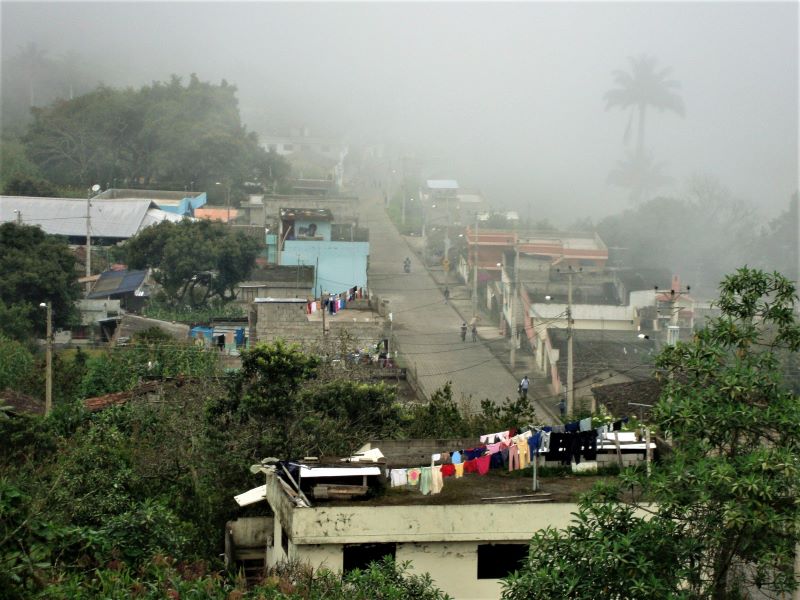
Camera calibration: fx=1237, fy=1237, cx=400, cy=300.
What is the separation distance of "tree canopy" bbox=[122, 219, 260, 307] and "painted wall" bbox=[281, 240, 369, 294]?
1.44 metres

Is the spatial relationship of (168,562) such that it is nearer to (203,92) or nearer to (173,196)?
(173,196)

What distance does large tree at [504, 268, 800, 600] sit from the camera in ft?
23.5

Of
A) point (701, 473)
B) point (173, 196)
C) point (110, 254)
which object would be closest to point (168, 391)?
point (701, 473)

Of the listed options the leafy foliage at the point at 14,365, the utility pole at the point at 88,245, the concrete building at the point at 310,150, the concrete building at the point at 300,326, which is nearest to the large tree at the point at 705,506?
the leafy foliage at the point at 14,365

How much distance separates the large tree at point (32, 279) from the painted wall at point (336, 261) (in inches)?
262

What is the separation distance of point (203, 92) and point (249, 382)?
139ft

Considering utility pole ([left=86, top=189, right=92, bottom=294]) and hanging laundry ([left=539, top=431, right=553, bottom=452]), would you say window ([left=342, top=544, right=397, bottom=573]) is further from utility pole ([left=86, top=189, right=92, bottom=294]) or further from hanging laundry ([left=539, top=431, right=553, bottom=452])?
utility pole ([left=86, top=189, right=92, bottom=294])

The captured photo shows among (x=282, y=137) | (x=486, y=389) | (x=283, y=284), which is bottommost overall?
(x=486, y=389)

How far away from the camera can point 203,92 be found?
183 ft

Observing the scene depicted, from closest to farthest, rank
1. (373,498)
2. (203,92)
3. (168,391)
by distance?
(373,498)
(168,391)
(203,92)

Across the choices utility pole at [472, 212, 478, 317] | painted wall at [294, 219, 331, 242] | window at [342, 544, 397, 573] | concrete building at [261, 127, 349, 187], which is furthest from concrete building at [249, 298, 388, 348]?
concrete building at [261, 127, 349, 187]

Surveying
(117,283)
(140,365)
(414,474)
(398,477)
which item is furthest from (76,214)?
(414,474)

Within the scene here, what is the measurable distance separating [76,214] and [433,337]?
1508 cm

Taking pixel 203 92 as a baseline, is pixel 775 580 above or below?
below
